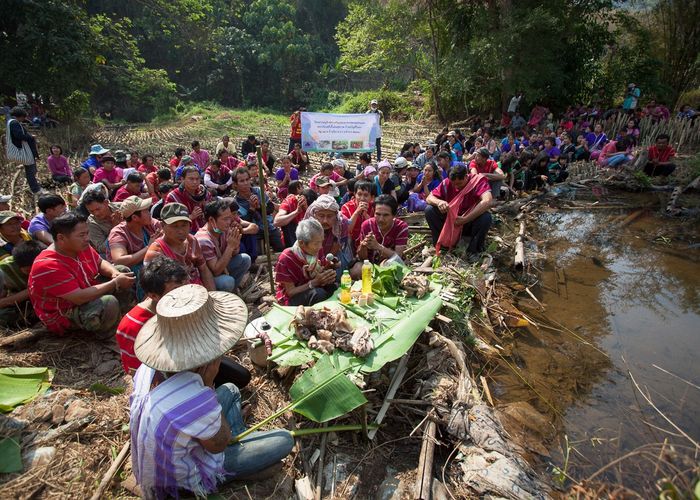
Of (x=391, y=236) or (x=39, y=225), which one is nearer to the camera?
(x=39, y=225)

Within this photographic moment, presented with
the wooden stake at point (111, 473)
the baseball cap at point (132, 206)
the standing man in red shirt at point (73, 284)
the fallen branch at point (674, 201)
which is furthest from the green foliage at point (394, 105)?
the wooden stake at point (111, 473)

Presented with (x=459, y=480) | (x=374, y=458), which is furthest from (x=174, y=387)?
(x=459, y=480)

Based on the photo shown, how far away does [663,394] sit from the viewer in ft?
11.9

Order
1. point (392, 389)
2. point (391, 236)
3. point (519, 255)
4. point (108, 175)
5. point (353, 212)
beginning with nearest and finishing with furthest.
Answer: point (392, 389), point (391, 236), point (353, 212), point (519, 255), point (108, 175)

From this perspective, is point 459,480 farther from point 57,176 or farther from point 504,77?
point 504,77

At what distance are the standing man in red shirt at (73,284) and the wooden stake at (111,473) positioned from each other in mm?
1674

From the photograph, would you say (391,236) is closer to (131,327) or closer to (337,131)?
(131,327)

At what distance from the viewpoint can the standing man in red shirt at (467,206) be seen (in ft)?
19.5

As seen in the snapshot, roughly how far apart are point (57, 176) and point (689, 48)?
26.1 m

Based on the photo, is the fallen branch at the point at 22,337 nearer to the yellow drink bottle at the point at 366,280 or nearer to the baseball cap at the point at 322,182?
the yellow drink bottle at the point at 366,280

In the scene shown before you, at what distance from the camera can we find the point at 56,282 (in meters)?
3.67

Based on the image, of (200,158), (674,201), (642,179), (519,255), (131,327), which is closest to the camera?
(131,327)

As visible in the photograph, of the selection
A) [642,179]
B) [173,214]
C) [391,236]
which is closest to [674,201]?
[642,179]

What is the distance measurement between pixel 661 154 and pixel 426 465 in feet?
39.1
